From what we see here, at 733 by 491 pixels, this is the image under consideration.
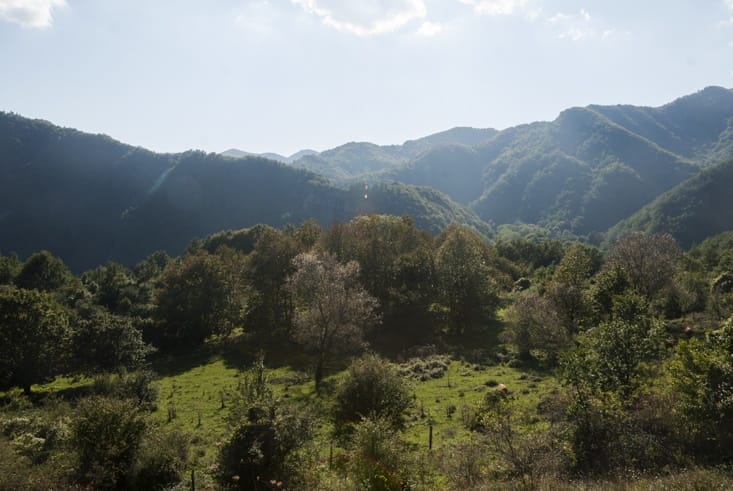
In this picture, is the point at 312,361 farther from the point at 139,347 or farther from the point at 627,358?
the point at 627,358

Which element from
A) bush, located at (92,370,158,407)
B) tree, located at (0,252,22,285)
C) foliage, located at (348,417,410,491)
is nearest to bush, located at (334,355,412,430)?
foliage, located at (348,417,410,491)

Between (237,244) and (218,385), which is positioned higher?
(237,244)

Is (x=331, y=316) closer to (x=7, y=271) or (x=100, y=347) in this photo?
(x=100, y=347)

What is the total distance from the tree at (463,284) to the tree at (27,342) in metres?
46.6

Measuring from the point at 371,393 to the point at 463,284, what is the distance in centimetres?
3275

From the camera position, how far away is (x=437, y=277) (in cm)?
5966

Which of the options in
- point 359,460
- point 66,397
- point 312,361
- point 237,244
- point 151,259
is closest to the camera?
point 359,460

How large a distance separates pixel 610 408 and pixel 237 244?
101287 millimetres

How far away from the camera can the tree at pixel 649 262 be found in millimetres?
49969

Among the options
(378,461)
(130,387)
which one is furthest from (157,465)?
(130,387)

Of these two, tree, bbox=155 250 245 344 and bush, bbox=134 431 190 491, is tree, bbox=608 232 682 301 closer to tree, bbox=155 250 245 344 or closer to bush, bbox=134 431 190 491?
bush, bbox=134 431 190 491

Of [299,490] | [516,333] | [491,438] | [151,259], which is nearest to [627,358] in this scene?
[491,438]

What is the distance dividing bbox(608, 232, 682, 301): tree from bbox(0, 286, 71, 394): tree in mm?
64244

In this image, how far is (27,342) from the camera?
41125 mm
